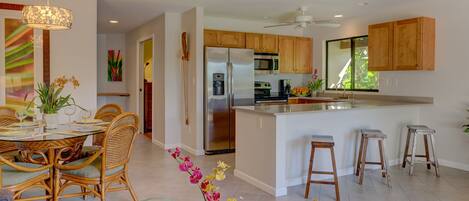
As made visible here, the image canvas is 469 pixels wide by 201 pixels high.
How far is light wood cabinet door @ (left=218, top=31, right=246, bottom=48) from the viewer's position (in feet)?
20.5

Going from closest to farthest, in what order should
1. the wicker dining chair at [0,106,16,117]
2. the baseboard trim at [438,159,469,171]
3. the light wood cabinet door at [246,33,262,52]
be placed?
the wicker dining chair at [0,106,16,117]
the baseboard trim at [438,159,469,171]
the light wood cabinet door at [246,33,262,52]

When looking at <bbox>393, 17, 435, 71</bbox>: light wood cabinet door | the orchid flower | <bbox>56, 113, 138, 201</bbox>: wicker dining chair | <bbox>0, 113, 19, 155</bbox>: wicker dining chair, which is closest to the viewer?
the orchid flower

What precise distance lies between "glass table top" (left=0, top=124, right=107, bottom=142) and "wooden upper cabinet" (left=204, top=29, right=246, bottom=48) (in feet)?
10.3

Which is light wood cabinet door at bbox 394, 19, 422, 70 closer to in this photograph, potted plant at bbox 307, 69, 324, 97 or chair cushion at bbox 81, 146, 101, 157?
potted plant at bbox 307, 69, 324, 97

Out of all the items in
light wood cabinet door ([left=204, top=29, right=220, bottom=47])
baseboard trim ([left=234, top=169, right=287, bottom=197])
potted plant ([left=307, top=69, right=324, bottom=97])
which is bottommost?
baseboard trim ([left=234, top=169, right=287, bottom=197])

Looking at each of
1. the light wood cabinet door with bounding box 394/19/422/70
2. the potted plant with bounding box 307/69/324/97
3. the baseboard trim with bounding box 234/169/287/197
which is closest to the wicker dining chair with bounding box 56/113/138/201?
the baseboard trim with bounding box 234/169/287/197

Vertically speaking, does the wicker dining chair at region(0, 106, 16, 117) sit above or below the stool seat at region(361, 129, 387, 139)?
above

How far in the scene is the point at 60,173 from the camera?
3064mm

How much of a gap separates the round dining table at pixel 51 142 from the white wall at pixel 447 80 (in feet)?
14.9

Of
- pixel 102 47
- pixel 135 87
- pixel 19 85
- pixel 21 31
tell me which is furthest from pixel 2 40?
pixel 102 47

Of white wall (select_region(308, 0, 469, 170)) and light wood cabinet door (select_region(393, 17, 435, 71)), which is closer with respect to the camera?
white wall (select_region(308, 0, 469, 170))

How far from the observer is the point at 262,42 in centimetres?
675

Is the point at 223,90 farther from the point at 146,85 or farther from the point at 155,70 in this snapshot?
the point at 146,85

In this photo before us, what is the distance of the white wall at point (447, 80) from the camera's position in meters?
4.79
